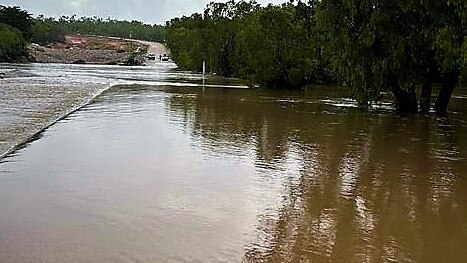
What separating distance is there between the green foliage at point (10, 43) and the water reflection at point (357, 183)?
71564 millimetres

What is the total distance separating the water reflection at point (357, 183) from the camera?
6.90 meters

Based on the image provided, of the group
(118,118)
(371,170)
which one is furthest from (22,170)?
(118,118)

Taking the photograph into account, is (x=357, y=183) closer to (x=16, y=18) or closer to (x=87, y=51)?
(x=16, y=18)

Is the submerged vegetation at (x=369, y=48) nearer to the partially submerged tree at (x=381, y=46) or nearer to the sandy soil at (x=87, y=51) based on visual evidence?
the partially submerged tree at (x=381, y=46)

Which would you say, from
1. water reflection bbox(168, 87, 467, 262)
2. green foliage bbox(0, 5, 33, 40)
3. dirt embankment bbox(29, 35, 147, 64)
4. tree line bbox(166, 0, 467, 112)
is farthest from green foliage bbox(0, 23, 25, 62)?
water reflection bbox(168, 87, 467, 262)

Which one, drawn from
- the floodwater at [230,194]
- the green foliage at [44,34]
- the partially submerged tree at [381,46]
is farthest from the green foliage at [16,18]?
the floodwater at [230,194]

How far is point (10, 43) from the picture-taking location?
88.6 meters

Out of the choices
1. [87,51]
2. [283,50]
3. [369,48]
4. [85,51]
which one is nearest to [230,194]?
[369,48]

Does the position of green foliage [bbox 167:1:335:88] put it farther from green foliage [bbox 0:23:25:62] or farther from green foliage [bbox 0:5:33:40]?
green foliage [bbox 0:5:33:40]

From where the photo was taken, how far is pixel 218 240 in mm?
6965

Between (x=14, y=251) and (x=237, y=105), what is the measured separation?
65.4 ft

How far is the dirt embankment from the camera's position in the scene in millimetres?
111250

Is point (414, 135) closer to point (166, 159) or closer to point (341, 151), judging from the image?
point (341, 151)

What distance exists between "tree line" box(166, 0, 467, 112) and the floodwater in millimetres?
3029
